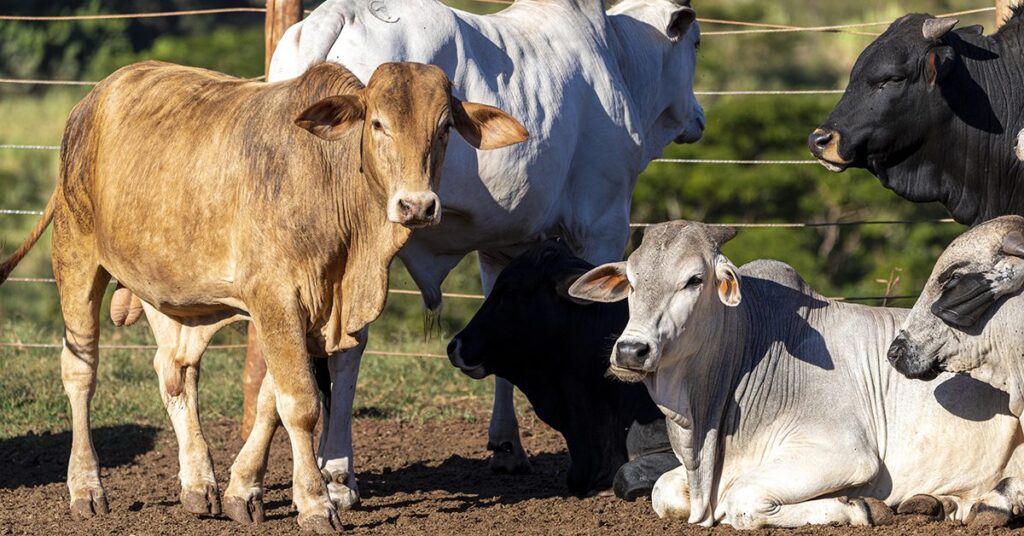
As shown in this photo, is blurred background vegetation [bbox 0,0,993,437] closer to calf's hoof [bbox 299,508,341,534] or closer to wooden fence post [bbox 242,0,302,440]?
wooden fence post [bbox 242,0,302,440]

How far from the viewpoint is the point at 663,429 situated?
6.27 meters

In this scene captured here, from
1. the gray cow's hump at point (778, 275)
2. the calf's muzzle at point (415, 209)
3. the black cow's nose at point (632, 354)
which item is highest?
the calf's muzzle at point (415, 209)

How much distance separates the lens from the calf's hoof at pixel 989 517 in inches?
216

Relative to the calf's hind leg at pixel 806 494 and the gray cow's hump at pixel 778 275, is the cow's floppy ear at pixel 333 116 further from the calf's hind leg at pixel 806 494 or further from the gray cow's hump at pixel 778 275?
the calf's hind leg at pixel 806 494

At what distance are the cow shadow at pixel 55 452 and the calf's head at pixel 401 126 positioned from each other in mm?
2406

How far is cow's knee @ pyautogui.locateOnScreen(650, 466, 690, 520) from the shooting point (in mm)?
5777

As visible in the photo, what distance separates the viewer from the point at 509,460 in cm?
712

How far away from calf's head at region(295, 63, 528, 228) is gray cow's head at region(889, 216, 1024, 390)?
1677 mm

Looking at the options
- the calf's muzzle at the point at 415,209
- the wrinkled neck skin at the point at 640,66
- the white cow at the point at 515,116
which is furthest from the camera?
the wrinkled neck skin at the point at 640,66

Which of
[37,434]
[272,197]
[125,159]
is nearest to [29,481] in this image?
[37,434]

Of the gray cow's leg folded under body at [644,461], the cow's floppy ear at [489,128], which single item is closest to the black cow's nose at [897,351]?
the gray cow's leg folded under body at [644,461]

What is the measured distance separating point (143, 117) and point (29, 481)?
1.81 meters

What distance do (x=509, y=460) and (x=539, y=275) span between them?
1.01 meters

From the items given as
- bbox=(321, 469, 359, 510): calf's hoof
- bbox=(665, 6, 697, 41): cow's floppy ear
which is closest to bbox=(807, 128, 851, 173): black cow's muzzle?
bbox=(665, 6, 697, 41): cow's floppy ear
